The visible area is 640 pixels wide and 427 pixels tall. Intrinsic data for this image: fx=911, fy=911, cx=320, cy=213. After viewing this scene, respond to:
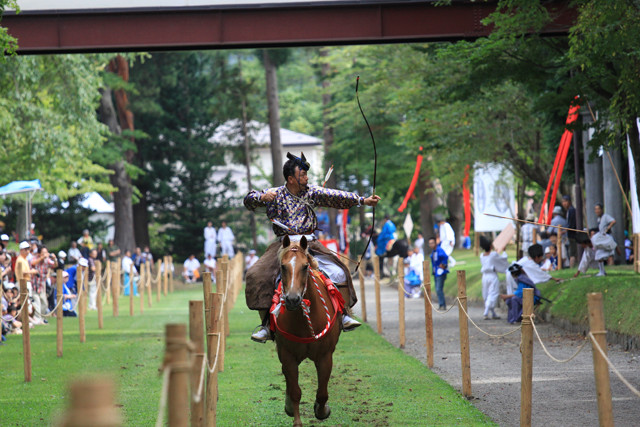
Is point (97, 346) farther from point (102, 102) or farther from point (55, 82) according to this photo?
point (102, 102)

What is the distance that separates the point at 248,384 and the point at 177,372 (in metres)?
7.92

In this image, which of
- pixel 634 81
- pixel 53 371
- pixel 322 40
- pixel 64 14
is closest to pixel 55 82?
pixel 64 14

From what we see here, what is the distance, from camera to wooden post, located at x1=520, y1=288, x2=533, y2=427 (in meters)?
8.63

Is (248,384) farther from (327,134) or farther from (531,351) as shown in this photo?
(327,134)

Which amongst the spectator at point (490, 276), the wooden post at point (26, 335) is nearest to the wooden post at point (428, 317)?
the wooden post at point (26, 335)

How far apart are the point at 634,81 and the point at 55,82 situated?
2228cm

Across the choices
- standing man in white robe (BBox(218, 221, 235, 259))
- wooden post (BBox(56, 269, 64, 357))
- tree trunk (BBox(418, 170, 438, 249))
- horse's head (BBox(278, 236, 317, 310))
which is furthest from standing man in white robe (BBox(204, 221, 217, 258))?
horse's head (BBox(278, 236, 317, 310))

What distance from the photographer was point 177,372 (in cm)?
504

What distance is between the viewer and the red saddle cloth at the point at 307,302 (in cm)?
923

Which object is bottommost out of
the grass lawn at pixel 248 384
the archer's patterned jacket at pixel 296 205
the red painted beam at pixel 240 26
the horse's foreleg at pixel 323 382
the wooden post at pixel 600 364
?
the grass lawn at pixel 248 384

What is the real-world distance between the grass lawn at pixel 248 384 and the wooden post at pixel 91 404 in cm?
657

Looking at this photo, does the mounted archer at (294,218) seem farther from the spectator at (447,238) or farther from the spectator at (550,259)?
the spectator at (447,238)

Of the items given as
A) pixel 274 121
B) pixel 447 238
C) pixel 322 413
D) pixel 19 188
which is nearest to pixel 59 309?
pixel 322 413

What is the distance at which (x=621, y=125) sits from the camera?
16703 mm
